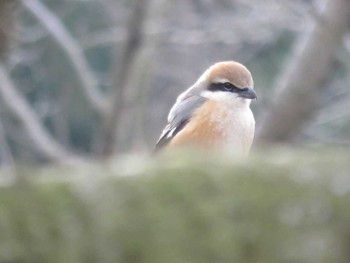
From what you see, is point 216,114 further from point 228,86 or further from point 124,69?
point 124,69

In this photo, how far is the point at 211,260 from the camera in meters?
1.93

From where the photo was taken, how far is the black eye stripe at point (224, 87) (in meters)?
5.45

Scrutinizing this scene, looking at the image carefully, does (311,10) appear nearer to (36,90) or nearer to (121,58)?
(121,58)

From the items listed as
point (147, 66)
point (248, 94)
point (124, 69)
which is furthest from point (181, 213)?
point (147, 66)

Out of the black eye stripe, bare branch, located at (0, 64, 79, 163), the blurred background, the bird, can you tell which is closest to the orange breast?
the bird

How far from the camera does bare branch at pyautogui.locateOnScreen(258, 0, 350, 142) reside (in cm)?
774

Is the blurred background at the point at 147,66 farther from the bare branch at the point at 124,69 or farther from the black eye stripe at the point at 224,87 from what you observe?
the black eye stripe at the point at 224,87

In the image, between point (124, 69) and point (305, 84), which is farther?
point (305, 84)

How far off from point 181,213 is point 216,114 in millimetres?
3353

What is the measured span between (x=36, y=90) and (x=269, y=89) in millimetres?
3203

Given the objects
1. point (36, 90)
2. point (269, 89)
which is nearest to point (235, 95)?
point (269, 89)

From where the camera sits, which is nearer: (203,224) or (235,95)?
(203,224)

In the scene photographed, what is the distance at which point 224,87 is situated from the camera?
18.0 ft

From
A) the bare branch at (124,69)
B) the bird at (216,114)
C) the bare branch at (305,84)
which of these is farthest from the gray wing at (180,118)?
the bare branch at (305,84)
